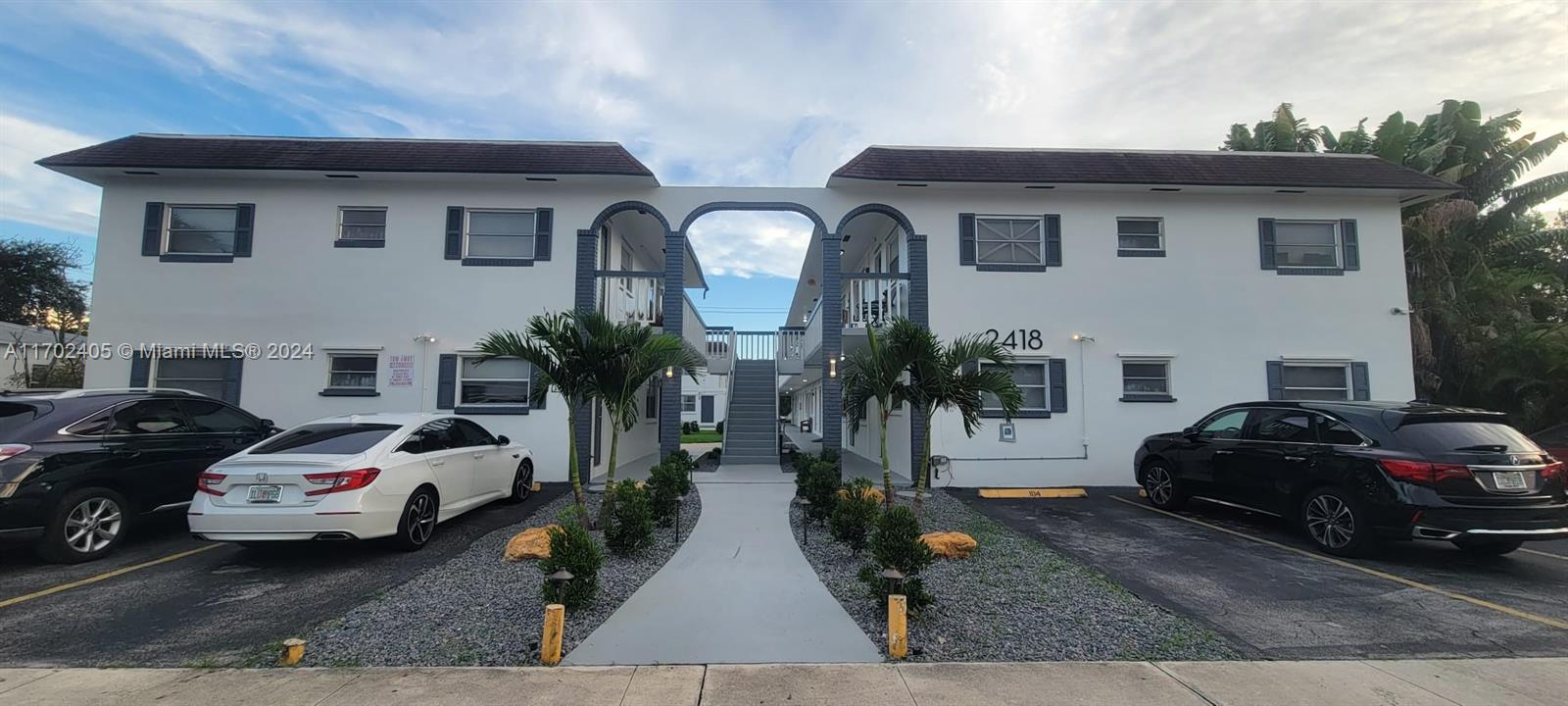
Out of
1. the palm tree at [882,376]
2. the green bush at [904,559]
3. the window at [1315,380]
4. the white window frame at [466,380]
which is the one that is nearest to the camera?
the green bush at [904,559]

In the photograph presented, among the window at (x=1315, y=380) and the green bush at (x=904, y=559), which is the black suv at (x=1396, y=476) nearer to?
the green bush at (x=904, y=559)

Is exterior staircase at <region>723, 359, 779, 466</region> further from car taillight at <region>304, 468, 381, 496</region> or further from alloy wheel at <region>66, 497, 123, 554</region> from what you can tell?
alloy wheel at <region>66, 497, 123, 554</region>

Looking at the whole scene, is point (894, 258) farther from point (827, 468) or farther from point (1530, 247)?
point (1530, 247)

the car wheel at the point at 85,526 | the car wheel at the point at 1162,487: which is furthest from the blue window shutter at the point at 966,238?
the car wheel at the point at 85,526

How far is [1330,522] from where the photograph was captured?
21.7 ft

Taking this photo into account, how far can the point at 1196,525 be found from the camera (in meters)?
8.12

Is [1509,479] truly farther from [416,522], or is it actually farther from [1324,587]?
[416,522]

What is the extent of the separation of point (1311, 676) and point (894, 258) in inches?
453

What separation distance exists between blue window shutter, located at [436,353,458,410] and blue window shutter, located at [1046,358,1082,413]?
10956 mm

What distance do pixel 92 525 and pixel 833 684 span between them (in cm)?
750

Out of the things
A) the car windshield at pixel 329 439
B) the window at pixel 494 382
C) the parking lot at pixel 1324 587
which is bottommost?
the parking lot at pixel 1324 587

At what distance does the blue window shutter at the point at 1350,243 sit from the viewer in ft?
39.7

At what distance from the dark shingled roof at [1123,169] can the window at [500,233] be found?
19.5 ft

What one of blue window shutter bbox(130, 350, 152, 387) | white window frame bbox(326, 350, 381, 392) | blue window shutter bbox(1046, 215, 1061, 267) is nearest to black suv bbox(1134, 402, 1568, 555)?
blue window shutter bbox(1046, 215, 1061, 267)
